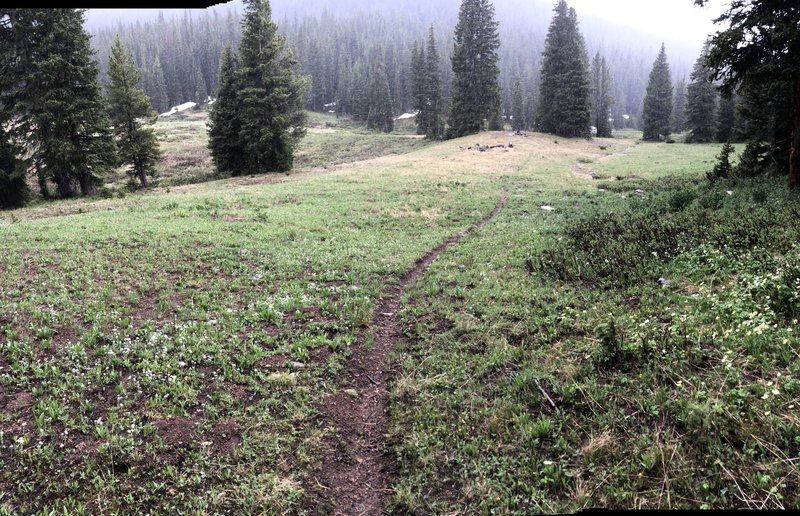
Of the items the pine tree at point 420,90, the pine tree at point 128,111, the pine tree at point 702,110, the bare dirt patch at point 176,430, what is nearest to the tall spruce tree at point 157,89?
the pine tree at point 420,90

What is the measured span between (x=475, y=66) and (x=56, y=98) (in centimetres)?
5472

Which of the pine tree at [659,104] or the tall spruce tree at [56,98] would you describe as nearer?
the tall spruce tree at [56,98]

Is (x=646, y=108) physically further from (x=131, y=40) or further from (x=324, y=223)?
(x=131, y=40)

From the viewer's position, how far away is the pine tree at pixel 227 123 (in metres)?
43.4

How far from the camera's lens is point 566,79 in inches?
2584

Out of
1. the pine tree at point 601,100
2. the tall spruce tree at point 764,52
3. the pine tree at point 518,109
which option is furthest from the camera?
the pine tree at point 518,109

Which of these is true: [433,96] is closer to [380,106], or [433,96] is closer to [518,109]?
[380,106]

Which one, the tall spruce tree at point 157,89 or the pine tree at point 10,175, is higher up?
the tall spruce tree at point 157,89

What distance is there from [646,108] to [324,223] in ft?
277

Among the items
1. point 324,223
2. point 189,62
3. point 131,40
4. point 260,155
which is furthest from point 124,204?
point 131,40

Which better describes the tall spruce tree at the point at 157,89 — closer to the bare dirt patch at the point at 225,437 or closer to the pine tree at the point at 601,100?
the pine tree at the point at 601,100

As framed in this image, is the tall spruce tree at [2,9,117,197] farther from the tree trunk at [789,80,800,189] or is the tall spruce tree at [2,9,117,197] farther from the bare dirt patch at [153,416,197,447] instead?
the tree trunk at [789,80,800,189]

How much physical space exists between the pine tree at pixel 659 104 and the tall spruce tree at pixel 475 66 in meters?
33.5

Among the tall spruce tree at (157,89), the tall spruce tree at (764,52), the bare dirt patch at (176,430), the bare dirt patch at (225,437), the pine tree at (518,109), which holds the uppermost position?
the tall spruce tree at (157,89)
